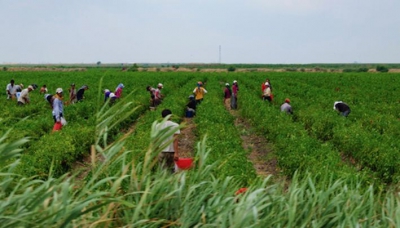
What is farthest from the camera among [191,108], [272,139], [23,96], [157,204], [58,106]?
[23,96]

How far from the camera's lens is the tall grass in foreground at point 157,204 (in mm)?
2541

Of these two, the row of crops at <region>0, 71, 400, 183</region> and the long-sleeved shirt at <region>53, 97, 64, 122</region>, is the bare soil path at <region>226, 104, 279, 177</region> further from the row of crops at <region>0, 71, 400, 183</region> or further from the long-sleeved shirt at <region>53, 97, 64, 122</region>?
the long-sleeved shirt at <region>53, 97, 64, 122</region>

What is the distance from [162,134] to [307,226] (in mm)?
1117

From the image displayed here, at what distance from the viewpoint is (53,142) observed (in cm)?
1141

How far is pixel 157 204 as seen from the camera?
2.85m

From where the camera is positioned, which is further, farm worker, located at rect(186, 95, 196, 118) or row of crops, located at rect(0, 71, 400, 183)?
farm worker, located at rect(186, 95, 196, 118)

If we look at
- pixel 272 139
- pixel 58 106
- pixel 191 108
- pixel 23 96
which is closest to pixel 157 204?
pixel 58 106

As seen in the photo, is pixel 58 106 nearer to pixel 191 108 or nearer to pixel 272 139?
pixel 272 139

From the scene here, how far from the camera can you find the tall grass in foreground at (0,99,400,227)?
2541 millimetres

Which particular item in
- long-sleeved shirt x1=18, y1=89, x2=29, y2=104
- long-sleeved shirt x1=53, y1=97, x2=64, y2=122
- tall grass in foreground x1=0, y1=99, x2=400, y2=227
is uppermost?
tall grass in foreground x1=0, y1=99, x2=400, y2=227

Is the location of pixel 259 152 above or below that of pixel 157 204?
below

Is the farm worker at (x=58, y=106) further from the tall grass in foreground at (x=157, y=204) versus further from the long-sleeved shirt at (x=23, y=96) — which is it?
the tall grass in foreground at (x=157, y=204)

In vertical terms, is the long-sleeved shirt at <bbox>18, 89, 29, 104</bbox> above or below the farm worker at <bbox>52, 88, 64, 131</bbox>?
below

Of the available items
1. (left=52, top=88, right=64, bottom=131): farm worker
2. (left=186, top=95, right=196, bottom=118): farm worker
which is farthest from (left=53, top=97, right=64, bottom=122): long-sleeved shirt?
(left=186, top=95, right=196, bottom=118): farm worker
